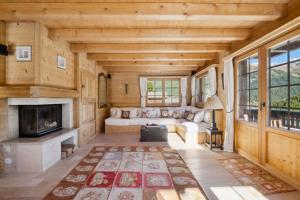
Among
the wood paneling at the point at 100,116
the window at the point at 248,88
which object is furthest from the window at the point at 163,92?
the window at the point at 248,88

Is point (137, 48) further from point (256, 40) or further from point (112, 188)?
point (112, 188)

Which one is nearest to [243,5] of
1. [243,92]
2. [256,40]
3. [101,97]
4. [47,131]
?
[256,40]

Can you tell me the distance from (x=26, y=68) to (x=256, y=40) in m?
3.94

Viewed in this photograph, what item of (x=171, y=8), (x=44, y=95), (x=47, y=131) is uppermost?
(x=171, y=8)

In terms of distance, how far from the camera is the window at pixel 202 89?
7.06 metres

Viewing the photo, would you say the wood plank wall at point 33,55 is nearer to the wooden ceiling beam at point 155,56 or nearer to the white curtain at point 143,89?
the wooden ceiling beam at point 155,56

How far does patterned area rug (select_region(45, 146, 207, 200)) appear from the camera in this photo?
8.11 ft

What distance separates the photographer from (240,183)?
2834 mm

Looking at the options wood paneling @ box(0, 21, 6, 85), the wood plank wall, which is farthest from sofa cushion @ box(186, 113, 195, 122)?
wood paneling @ box(0, 21, 6, 85)

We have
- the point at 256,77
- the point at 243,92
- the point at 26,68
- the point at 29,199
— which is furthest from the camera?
the point at 243,92

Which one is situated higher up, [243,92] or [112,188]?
[243,92]

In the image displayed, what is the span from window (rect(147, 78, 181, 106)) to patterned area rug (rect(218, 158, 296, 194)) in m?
4.77

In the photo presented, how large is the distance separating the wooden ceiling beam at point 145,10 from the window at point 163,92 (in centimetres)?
575

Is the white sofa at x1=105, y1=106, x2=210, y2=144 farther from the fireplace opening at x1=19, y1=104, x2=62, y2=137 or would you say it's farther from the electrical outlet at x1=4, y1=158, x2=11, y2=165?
the electrical outlet at x1=4, y1=158, x2=11, y2=165
